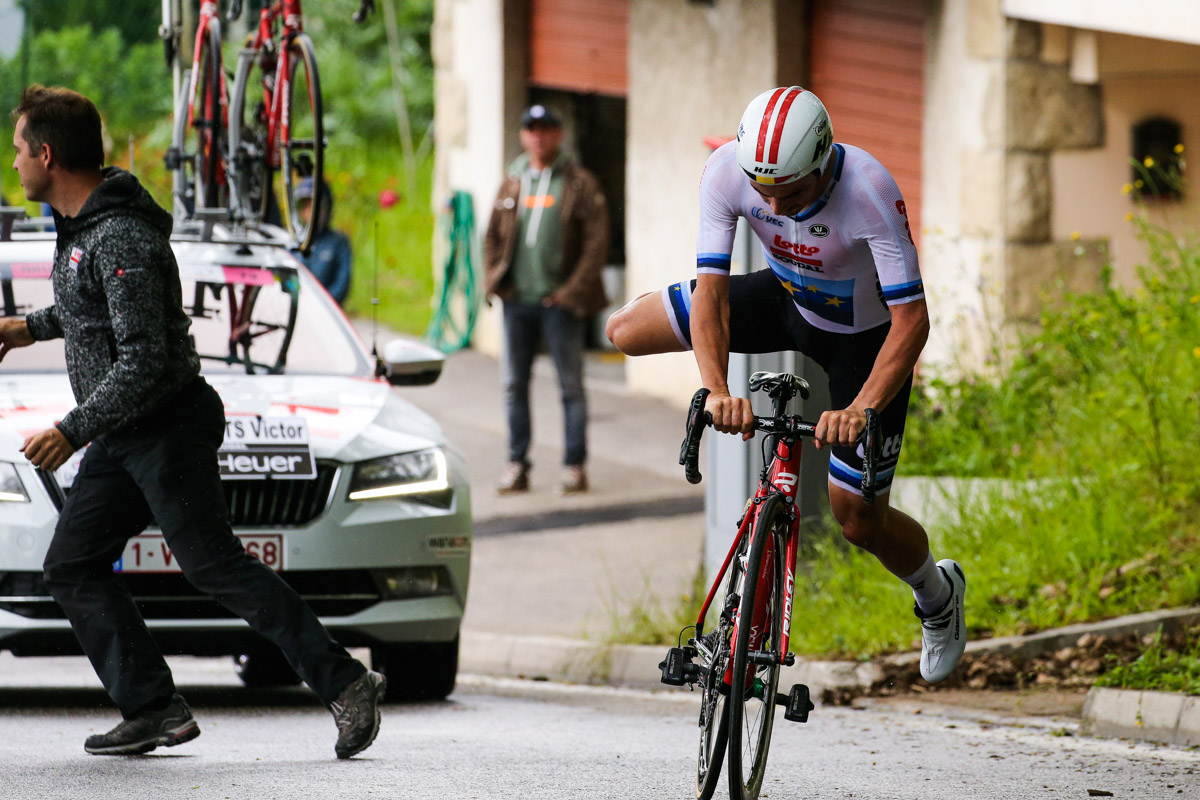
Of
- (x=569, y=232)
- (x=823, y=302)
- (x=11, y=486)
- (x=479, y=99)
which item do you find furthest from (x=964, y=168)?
(x=479, y=99)

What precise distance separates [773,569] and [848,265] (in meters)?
0.95

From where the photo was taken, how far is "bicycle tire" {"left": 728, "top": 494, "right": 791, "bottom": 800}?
4.95 metres

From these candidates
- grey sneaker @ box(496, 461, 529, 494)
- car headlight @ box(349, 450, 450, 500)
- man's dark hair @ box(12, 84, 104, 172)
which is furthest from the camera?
grey sneaker @ box(496, 461, 529, 494)

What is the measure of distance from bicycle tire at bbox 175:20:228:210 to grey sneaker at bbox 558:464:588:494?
3.74 meters

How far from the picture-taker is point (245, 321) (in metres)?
7.93

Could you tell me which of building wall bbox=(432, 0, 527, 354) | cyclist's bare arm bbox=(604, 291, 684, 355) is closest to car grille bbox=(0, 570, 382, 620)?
cyclist's bare arm bbox=(604, 291, 684, 355)

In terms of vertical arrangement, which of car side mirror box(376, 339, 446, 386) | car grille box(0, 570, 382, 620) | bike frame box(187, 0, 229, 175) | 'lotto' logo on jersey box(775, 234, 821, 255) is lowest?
car grille box(0, 570, 382, 620)

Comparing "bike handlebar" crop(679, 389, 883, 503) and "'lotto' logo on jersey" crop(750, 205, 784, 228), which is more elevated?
"'lotto' logo on jersey" crop(750, 205, 784, 228)

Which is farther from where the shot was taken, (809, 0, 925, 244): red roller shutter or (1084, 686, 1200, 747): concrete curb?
(809, 0, 925, 244): red roller shutter

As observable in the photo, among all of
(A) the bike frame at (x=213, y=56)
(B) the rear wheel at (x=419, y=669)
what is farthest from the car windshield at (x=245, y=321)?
(A) the bike frame at (x=213, y=56)

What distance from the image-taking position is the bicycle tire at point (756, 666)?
4.95 meters

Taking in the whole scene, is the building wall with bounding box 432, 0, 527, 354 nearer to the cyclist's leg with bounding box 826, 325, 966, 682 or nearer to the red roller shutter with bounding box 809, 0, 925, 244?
the red roller shutter with bounding box 809, 0, 925, 244

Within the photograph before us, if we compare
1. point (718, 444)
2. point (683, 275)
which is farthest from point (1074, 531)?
point (683, 275)

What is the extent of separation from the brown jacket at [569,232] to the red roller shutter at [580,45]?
4228 millimetres
